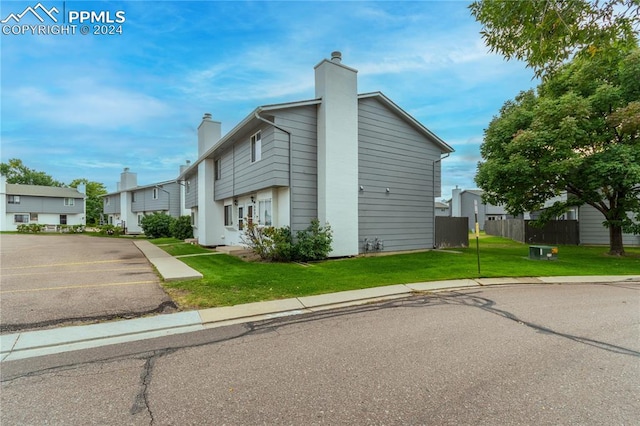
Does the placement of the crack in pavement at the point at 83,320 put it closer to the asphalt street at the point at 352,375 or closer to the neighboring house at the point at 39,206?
the asphalt street at the point at 352,375

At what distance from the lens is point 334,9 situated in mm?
10078

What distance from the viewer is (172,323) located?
5.43 meters

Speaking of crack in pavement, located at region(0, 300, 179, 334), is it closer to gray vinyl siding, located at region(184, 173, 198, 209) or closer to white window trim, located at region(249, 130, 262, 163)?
white window trim, located at region(249, 130, 262, 163)

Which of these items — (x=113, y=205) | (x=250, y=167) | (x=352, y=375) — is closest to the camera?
(x=352, y=375)

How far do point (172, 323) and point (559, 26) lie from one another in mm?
7974

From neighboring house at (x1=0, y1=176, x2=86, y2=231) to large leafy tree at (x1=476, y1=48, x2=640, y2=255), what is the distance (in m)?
54.0

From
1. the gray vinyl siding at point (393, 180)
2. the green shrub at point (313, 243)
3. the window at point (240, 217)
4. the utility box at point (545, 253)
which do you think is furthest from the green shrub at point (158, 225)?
the utility box at point (545, 253)

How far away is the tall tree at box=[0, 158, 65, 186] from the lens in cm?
5784

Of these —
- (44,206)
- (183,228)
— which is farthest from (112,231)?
(44,206)

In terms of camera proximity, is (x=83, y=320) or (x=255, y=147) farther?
(x=255, y=147)

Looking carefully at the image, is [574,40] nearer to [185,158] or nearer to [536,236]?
[536,236]

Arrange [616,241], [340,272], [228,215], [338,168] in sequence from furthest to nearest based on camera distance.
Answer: [228,215] → [616,241] → [338,168] → [340,272]

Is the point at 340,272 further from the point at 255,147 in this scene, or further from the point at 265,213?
the point at 255,147

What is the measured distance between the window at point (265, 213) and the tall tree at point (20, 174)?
6982 cm
